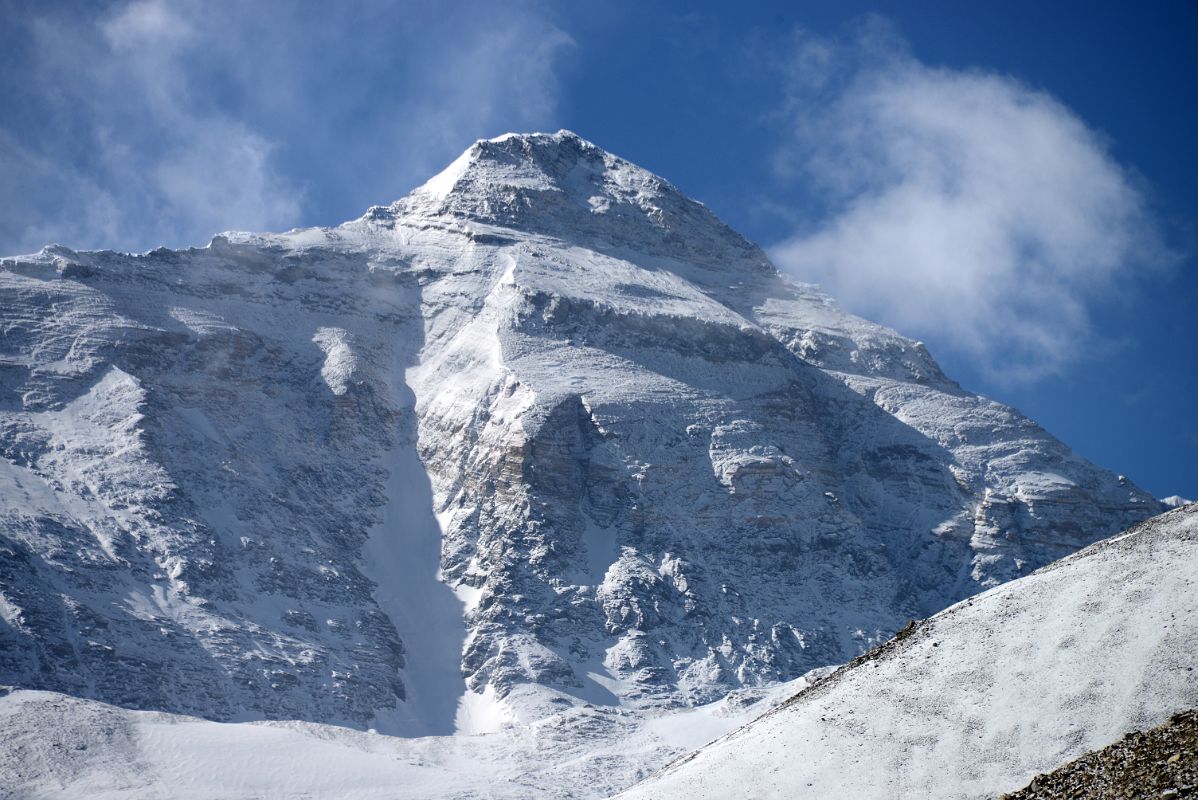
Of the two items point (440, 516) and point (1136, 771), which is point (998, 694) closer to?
point (1136, 771)

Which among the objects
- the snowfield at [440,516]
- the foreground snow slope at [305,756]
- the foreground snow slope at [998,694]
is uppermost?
the snowfield at [440,516]

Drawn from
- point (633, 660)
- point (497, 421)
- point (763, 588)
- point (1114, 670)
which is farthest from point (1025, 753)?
point (497, 421)

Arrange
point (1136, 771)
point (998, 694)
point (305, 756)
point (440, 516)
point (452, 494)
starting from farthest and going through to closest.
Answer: point (452, 494) < point (440, 516) < point (305, 756) < point (998, 694) < point (1136, 771)

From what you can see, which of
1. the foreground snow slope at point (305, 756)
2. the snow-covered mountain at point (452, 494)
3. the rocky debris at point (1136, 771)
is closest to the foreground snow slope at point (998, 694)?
the rocky debris at point (1136, 771)

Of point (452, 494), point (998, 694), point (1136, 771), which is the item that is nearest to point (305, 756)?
point (452, 494)

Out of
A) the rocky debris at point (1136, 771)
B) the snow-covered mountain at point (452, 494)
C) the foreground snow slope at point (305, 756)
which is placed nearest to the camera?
the rocky debris at point (1136, 771)

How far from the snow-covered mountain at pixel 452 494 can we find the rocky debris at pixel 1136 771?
90.0 m

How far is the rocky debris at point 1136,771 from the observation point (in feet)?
123

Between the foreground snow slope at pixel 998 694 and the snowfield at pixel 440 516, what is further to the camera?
the snowfield at pixel 440 516

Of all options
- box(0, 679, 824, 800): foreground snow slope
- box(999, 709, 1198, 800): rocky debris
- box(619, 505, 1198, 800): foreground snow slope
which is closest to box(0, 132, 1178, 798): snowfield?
box(0, 679, 824, 800): foreground snow slope

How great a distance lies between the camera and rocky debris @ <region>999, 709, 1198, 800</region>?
37.5 meters

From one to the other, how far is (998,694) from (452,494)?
118 meters

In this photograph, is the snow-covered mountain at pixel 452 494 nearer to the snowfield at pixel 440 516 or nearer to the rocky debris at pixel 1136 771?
the snowfield at pixel 440 516

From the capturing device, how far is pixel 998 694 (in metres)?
50.9
